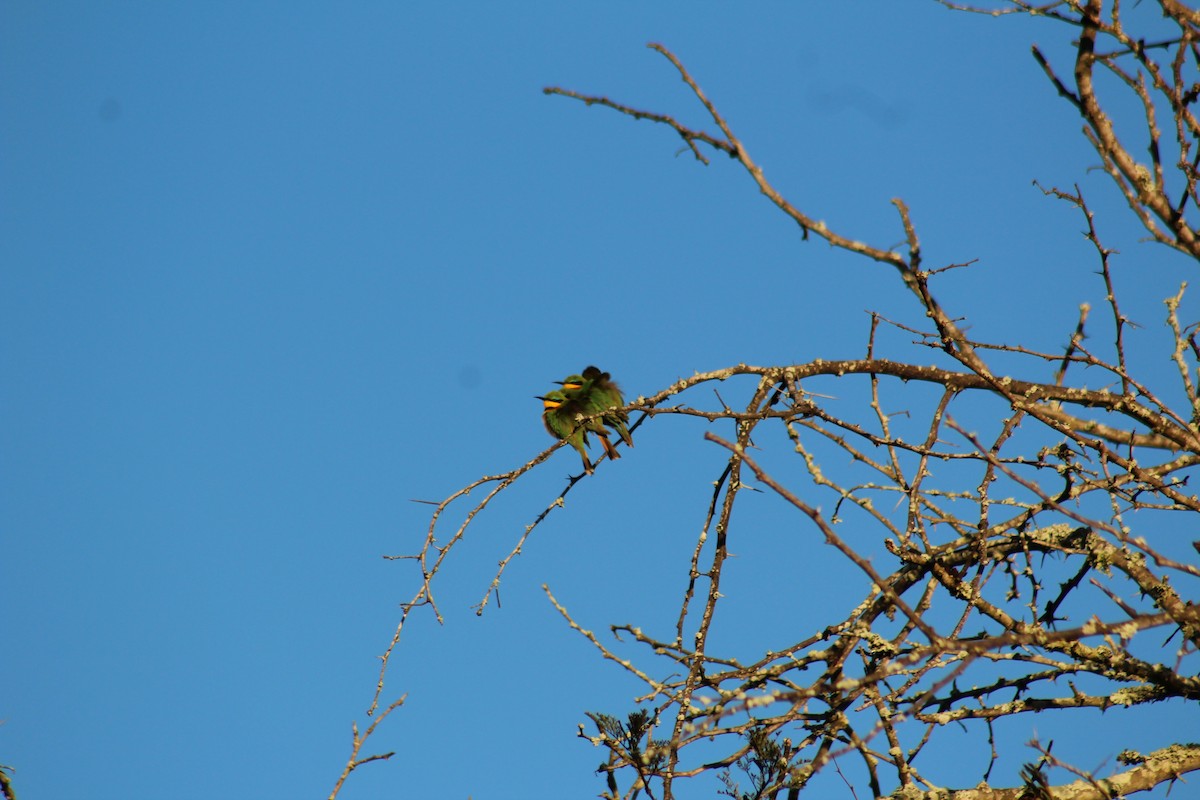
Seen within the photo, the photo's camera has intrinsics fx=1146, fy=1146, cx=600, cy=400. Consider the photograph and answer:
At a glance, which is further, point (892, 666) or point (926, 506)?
point (926, 506)

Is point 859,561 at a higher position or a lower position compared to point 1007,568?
lower

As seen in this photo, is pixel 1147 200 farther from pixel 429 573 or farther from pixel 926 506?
pixel 429 573

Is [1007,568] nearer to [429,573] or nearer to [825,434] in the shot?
[825,434]

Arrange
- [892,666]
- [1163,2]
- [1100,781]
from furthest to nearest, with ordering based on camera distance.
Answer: [1100,781] → [1163,2] → [892,666]

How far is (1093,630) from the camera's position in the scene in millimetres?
2152

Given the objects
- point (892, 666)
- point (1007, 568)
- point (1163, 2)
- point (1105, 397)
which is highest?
point (1163, 2)

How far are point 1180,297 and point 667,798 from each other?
6.38 ft

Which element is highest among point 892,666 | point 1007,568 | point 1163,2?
point 1163,2

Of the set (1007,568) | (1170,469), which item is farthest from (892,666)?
(1170,469)

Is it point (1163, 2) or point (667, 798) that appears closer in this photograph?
point (1163, 2)

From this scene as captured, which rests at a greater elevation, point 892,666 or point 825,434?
point 825,434

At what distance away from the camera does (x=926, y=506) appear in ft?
10.0

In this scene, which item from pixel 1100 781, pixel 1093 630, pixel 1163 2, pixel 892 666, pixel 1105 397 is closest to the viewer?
pixel 892 666

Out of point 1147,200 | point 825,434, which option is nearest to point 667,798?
point 825,434
